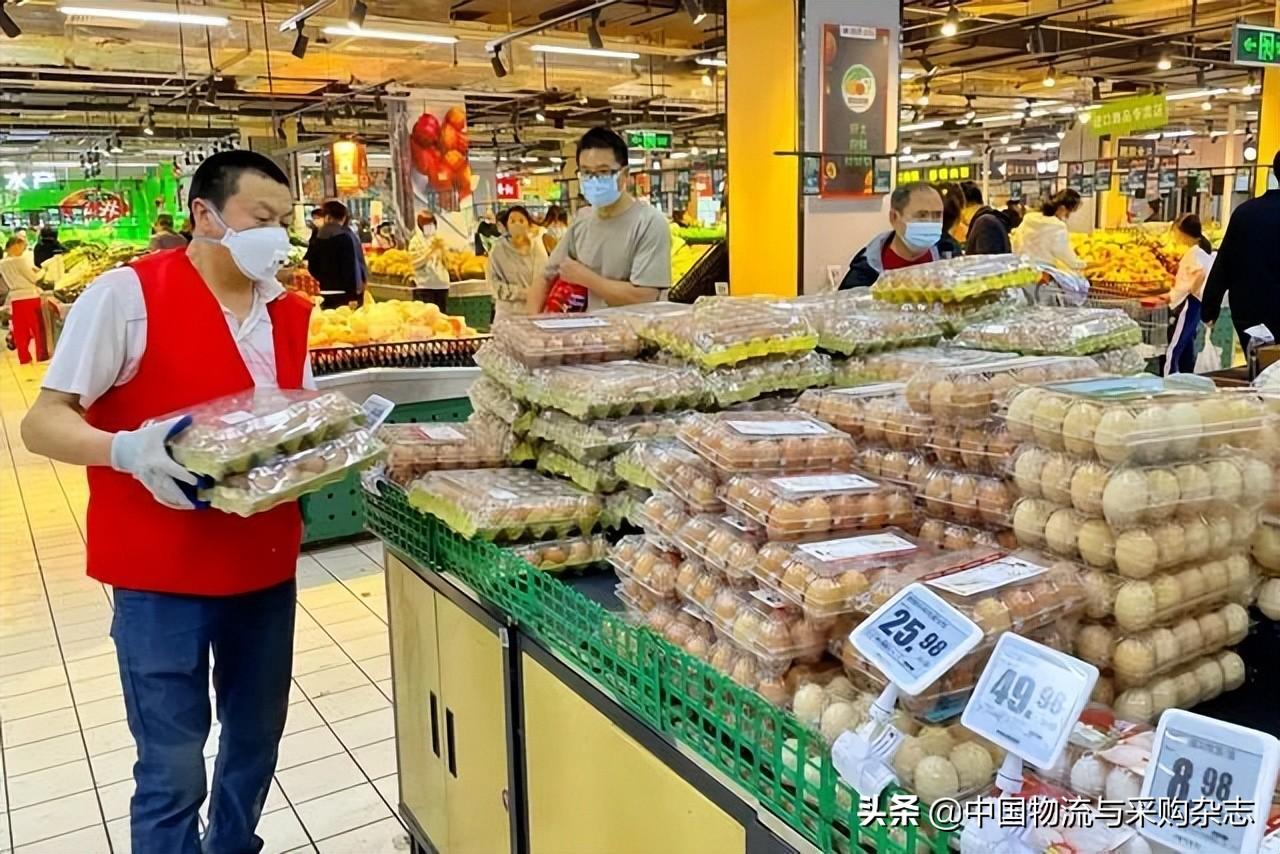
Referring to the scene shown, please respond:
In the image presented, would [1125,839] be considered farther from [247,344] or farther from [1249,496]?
[247,344]

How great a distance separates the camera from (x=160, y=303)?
2.18 meters

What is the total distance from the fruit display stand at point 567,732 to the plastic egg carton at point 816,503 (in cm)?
26

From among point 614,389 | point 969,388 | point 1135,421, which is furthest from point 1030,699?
point 614,389

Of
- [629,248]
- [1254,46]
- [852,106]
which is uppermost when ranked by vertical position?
[1254,46]

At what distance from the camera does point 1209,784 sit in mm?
978

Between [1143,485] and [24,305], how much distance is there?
15.2 m

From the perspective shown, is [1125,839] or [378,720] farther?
[378,720]

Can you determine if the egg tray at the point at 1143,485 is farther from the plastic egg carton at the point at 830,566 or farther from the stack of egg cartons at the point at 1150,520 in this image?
the plastic egg carton at the point at 830,566

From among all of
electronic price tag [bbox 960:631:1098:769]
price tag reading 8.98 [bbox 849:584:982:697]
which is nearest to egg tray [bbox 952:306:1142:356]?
price tag reading 8.98 [bbox 849:584:982:697]

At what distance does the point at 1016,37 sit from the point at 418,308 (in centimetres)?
1024

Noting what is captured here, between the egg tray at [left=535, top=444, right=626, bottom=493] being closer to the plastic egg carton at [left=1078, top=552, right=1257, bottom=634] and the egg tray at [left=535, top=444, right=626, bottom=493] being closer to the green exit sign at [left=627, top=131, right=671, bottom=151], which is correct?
the plastic egg carton at [left=1078, top=552, right=1257, bottom=634]

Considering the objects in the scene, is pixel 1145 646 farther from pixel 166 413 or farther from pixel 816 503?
pixel 166 413

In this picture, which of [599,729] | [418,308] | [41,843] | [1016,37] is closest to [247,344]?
[599,729]

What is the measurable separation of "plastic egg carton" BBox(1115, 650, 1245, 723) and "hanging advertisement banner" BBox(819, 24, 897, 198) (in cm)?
576
